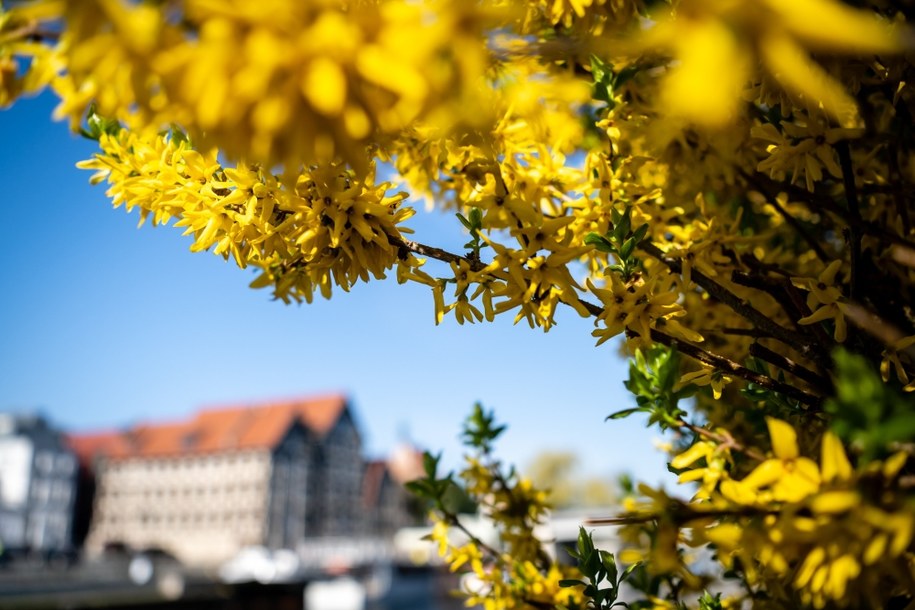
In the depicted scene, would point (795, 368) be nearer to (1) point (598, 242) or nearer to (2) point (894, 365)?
(2) point (894, 365)

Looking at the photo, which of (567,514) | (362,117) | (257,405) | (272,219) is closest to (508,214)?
(272,219)

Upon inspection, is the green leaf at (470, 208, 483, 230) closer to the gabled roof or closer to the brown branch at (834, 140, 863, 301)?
the brown branch at (834, 140, 863, 301)

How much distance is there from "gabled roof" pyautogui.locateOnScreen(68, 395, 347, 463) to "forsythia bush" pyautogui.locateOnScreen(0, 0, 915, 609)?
38.2 m

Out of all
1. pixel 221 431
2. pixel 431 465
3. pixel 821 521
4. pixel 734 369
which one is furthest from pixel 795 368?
pixel 221 431

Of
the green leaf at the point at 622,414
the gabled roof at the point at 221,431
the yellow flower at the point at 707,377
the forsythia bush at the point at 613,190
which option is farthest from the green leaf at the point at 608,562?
the gabled roof at the point at 221,431

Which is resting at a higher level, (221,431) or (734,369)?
(221,431)

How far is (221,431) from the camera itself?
39.9 metres

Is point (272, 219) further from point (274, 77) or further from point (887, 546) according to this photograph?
point (887, 546)

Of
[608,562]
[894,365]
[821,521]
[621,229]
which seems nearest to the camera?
[821,521]

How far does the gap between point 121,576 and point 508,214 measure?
88.3 feet

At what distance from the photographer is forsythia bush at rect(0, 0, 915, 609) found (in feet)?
2.49

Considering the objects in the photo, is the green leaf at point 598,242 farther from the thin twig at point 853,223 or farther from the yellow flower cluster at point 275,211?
the thin twig at point 853,223

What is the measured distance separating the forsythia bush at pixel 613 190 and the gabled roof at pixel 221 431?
125 feet

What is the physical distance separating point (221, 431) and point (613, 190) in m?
41.6
